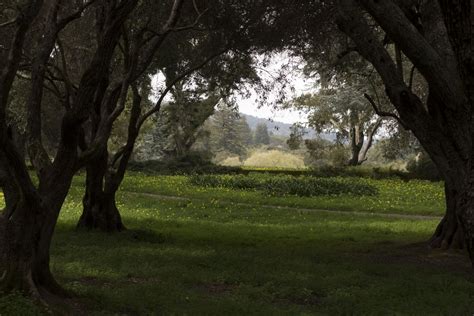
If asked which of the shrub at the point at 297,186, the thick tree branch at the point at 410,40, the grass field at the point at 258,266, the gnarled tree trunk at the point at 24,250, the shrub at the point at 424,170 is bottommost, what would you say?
the grass field at the point at 258,266

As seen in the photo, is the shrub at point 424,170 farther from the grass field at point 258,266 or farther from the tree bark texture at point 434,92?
the tree bark texture at point 434,92

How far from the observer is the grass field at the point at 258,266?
8.03 m

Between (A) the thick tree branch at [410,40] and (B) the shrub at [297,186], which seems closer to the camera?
(A) the thick tree branch at [410,40]

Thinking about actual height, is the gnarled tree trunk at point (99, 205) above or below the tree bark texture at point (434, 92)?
below

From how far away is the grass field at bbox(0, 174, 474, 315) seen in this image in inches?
316

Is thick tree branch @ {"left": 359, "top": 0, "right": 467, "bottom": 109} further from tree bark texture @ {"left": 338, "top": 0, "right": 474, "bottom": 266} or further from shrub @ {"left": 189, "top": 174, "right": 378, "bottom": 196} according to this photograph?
shrub @ {"left": 189, "top": 174, "right": 378, "bottom": 196}

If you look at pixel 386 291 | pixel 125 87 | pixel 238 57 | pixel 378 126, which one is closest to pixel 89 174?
pixel 125 87

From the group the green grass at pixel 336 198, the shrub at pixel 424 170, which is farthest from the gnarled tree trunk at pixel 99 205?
the shrub at pixel 424 170

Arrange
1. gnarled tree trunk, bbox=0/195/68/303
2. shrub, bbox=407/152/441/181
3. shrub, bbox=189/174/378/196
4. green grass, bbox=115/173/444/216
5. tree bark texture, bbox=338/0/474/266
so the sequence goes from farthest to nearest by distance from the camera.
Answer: shrub, bbox=407/152/441/181, shrub, bbox=189/174/378/196, green grass, bbox=115/173/444/216, tree bark texture, bbox=338/0/474/266, gnarled tree trunk, bbox=0/195/68/303

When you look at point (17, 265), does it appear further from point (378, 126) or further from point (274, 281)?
point (378, 126)

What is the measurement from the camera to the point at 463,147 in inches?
415

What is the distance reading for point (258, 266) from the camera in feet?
36.4

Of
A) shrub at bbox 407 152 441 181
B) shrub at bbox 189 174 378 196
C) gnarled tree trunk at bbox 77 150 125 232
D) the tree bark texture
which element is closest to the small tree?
shrub at bbox 407 152 441 181

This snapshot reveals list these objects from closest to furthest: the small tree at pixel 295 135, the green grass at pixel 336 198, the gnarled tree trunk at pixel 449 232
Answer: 1. the gnarled tree trunk at pixel 449 232
2. the green grass at pixel 336 198
3. the small tree at pixel 295 135
